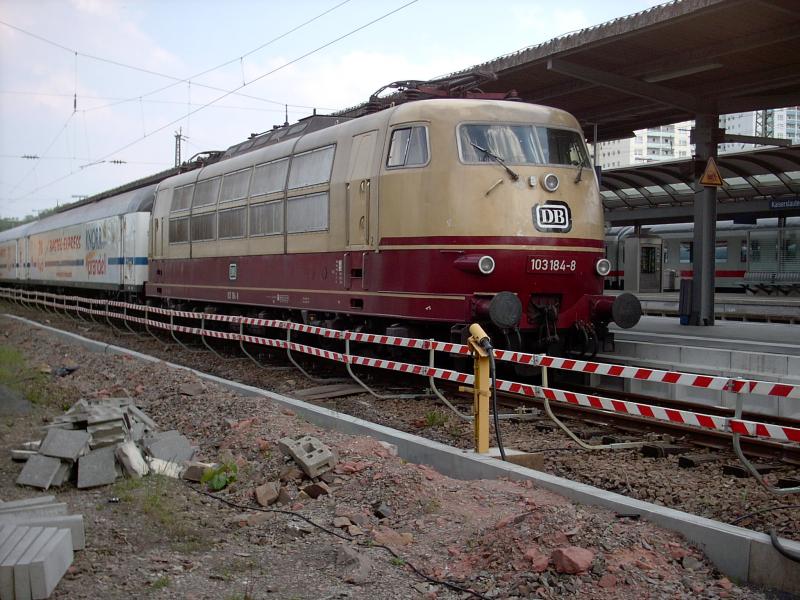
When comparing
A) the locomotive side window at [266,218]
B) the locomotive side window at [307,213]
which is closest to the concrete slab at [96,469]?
the locomotive side window at [307,213]

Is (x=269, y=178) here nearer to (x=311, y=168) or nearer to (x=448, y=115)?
(x=311, y=168)

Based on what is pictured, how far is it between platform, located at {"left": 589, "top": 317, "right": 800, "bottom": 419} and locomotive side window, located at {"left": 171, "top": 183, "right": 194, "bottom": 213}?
31.1 ft

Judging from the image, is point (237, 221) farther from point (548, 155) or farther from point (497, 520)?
point (497, 520)

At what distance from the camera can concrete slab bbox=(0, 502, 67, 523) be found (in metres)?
5.13

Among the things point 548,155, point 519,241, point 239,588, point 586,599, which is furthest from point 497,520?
point 548,155

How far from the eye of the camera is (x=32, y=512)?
17.3 ft

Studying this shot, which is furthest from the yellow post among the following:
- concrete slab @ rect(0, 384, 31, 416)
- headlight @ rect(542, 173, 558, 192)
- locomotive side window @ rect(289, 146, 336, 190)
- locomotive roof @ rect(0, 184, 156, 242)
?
locomotive roof @ rect(0, 184, 156, 242)

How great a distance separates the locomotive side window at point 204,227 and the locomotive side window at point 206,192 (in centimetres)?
27

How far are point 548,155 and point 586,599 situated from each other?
24.2ft

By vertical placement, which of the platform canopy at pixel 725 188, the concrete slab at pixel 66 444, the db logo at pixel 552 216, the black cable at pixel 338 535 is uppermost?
the platform canopy at pixel 725 188

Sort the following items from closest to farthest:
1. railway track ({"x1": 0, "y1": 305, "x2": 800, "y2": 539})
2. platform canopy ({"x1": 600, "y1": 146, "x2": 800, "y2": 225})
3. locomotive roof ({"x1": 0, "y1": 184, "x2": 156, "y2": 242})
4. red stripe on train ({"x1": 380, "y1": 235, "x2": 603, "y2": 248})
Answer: railway track ({"x1": 0, "y1": 305, "x2": 800, "y2": 539})
red stripe on train ({"x1": 380, "y1": 235, "x2": 603, "y2": 248})
locomotive roof ({"x1": 0, "y1": 184, "x2": 156, "y2": 242})
platform canopy ({"x1": 600, "y1": 146, "x2": 800, "y2": 225})

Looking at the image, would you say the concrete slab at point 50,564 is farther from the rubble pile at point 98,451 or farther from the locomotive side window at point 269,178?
the locomotive side window at point 269,178

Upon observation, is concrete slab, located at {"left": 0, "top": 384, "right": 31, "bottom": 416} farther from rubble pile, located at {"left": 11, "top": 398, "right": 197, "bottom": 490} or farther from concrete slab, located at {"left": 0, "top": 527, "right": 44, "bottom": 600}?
concrete slab, located at {"left": 0, "top": 527, "right": 44, "bottom": 600}

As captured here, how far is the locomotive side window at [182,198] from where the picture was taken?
17906mm
